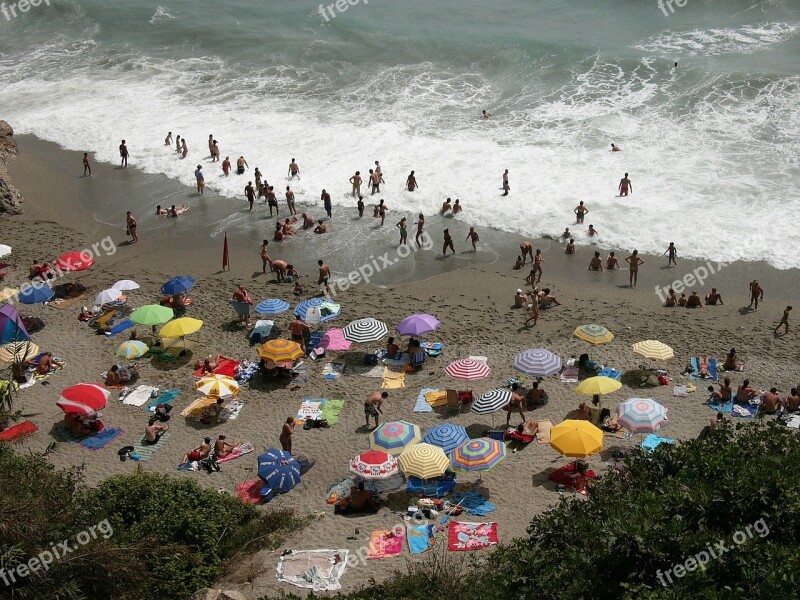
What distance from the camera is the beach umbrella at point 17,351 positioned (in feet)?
63.2

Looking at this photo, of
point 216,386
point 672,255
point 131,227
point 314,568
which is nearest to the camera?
point 314,568

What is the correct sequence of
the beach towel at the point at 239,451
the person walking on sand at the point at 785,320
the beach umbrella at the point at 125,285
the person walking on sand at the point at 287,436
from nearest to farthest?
the person walking on sand at the point at 287,436 → the beach towel at the point at 239,451 → the person walking on sand at the point at 785,320 → the beach umbrella at the point at 125,285

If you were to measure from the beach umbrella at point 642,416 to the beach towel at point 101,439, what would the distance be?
1096 cm

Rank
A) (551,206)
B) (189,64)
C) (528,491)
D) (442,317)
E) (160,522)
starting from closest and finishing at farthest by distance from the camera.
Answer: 1. (160,522)
2. (528,491)
3. (442,317)
4. (551,206)
5. (189,64)

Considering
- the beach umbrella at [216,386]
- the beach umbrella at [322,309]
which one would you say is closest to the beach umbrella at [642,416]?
the beach umbrella at [322,309]

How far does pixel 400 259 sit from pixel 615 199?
8.89 m

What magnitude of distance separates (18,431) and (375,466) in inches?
323

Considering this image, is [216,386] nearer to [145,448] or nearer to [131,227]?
[145,448]

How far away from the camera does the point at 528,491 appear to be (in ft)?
50.0

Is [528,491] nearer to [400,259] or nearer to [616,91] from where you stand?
[400,259]

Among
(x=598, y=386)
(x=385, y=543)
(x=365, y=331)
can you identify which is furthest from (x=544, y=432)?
(x=365, y=331)

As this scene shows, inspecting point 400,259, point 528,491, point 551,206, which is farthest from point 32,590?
point 551,206

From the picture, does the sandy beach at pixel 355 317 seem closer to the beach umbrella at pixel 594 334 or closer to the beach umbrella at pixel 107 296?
the beach umbrella at pixel 594 334

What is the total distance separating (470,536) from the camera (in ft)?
44.8
